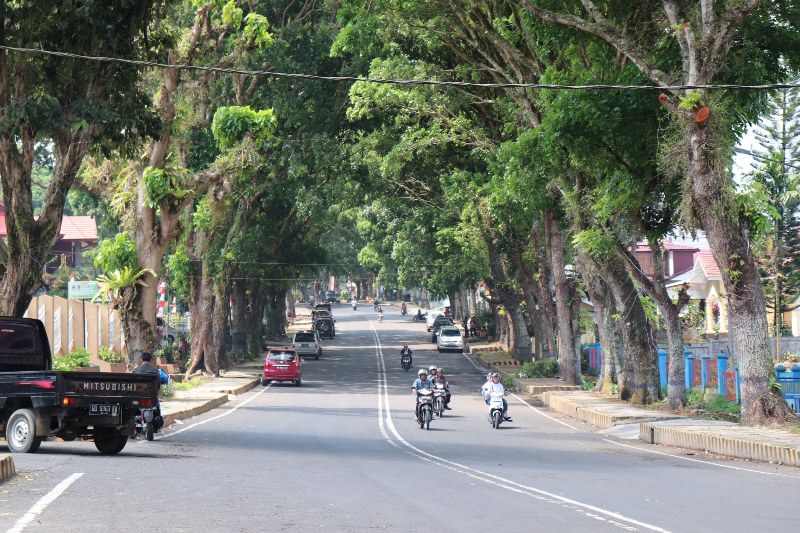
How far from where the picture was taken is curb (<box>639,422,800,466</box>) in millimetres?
16547

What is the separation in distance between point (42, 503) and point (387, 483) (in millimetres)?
4527

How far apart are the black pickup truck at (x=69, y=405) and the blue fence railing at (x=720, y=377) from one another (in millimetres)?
14417

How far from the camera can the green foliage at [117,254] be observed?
28.8 m

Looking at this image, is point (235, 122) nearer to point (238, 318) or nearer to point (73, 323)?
point (73, 323)

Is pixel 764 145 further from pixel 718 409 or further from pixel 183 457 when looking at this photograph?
pixel 183 457

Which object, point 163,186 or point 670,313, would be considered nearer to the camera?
point 670,313

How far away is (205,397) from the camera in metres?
33.7

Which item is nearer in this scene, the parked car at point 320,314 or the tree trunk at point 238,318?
the tree trunk at point 238,318

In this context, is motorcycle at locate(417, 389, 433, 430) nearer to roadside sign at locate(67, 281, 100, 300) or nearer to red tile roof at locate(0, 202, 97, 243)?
roadside sign at locate(67, 281, 100, 300)

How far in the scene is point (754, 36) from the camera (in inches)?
826

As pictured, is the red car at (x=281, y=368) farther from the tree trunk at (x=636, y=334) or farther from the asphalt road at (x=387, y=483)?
the tree trunk at (x=636, y=334)

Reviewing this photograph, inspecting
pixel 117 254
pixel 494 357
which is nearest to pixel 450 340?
pixel 494 357

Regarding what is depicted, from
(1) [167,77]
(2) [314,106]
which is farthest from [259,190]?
(1) [167,77]

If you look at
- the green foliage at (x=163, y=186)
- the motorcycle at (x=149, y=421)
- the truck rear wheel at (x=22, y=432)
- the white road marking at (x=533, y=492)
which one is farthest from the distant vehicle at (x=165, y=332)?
the truck rear wheel at (x=22, y=432)
